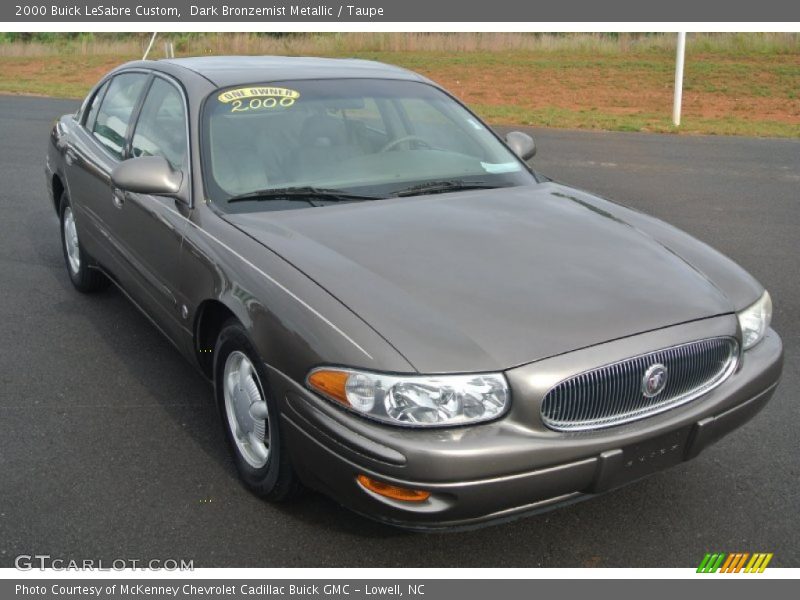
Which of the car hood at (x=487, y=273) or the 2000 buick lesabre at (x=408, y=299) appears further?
the car hood at (x=487, y=273)

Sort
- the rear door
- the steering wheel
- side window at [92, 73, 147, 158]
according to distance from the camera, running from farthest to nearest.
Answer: side window at [92, 73, 147, 158], the steering wheel, the rear door

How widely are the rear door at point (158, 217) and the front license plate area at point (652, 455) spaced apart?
206 centimetres

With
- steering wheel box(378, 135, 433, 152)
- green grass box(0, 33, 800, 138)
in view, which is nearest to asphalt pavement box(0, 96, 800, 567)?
steering wheel box(378, 135, 433, 152)

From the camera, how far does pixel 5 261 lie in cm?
711

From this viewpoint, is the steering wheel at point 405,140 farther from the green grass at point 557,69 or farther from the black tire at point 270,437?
the green grass at point 557,69

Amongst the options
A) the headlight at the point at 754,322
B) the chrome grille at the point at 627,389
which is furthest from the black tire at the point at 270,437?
the headlight at the point at 754,322

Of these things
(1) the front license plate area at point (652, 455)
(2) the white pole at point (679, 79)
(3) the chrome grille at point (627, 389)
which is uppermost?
(3) the chrome grille at point (627, 389)

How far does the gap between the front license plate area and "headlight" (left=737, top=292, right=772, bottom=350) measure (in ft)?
1.85

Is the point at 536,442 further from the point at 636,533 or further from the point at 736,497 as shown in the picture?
the point at 736,497

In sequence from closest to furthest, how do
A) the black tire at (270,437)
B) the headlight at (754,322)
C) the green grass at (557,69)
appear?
1. the black tire at (270,437)
2. the headlight at (754,322)
3. the green grass at (557,69)

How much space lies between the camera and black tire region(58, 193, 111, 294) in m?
5.91

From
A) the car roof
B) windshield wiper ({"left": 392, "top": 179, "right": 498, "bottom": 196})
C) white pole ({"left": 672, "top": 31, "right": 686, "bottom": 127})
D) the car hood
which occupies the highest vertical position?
the car roof

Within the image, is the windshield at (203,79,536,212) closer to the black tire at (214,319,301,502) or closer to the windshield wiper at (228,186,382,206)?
the windshield wiper at (228,186,382,206)

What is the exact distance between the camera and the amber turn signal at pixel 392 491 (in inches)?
112
